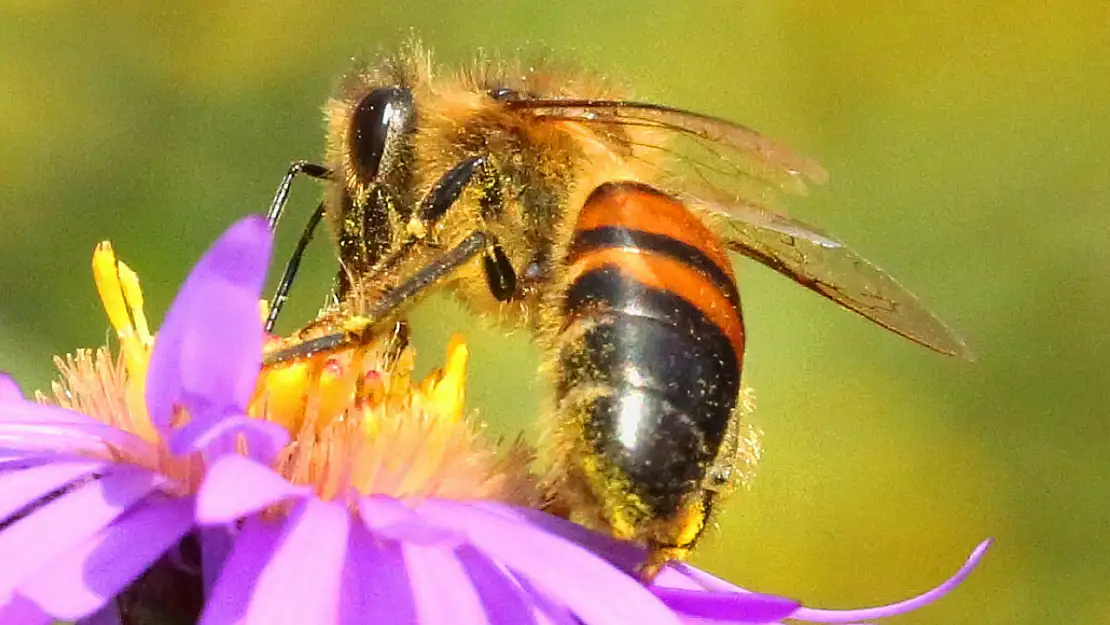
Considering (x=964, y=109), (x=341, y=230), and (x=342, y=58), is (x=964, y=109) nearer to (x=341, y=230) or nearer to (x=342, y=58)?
(x=342, y=58)

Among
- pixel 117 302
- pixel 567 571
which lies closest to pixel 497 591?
pixel 567 571

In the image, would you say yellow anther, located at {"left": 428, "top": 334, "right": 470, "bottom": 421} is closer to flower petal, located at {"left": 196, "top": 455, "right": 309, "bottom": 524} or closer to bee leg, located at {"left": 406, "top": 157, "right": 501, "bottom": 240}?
bee leg, located at {"left": 406, "top": 157, "right": 501, "bottom": 240}

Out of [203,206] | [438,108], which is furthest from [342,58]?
[438,108]

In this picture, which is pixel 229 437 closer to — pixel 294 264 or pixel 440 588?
pixel 440 588

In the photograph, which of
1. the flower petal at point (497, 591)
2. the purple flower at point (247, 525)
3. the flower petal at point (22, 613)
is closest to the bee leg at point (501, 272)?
the purple flower at point (247, 525)

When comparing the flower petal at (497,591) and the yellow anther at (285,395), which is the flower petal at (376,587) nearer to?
the flower petal at (497,591)

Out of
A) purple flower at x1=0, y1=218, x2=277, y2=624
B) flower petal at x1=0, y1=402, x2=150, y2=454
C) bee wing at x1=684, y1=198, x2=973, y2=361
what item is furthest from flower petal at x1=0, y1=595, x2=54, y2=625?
bee wing at x1=684, y1=198, x2=973, y2=361
